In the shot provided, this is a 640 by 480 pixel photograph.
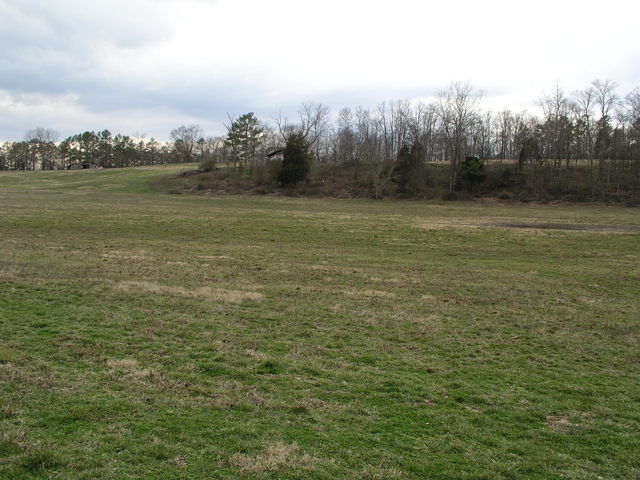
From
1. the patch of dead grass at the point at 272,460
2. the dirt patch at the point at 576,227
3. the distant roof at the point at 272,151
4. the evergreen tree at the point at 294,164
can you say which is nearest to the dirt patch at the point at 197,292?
the patch of dead grass at the point at 272,460

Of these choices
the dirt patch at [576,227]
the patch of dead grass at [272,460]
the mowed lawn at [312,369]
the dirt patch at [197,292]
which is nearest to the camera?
the patch of dead grass at [272,460]

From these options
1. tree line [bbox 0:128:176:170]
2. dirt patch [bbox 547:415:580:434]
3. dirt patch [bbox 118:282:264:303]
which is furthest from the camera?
tree line [bbox 0:128:176:170]

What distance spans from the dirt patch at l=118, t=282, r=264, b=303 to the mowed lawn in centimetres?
9

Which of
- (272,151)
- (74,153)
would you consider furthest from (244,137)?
(74,153)

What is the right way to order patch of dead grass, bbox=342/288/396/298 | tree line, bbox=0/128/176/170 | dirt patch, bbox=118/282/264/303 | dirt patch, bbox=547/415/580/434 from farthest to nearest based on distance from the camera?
tree line, bbox=0/128/176/170
patch of dead grass, bbox=342/288/396/298
dirt patch, bbox=118/282/264/303
dirt patch, bbox=547/415/580/434

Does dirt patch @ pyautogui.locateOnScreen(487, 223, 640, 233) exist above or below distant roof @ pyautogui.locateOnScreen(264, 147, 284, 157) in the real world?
below

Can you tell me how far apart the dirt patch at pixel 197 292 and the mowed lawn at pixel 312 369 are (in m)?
0.09

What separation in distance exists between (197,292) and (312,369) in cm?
587

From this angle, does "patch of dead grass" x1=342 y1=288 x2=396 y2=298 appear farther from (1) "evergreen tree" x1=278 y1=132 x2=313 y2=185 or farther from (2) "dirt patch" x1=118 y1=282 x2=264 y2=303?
(1) "evergreen tree" x1=278 y1=132 x2=313 y2=185

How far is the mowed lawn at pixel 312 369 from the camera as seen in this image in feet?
15.6

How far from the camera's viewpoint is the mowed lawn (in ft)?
15.6

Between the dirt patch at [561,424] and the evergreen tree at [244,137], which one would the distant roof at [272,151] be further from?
the dirt patch at [561,424]

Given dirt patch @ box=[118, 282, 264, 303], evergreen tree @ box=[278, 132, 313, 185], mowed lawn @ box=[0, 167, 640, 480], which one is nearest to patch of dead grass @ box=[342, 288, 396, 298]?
mowed lawn @ box=[0, 167, 640, 480]

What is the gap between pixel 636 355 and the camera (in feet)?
28.0
